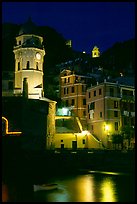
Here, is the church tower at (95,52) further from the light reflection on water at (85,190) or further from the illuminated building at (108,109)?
the light reflection on water at (85,190)

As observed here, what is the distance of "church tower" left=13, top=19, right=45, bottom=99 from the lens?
47.4 metres

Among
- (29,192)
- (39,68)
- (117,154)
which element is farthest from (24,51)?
(29,192)

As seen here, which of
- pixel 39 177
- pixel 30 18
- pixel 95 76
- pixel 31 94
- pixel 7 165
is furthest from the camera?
pixel 95 76

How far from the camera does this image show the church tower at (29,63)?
155 ft

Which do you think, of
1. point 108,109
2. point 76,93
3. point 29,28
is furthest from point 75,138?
point 29,28

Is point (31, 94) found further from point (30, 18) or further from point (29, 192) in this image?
point (29, 192)

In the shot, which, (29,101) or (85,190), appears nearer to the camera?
(85,190)

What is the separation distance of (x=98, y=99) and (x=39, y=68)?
980cm

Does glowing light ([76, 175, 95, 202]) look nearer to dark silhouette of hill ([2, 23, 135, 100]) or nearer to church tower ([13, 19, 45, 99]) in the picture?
church tower ([13, 19, 45, 99])

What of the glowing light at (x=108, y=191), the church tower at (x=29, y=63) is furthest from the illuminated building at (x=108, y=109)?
the glowing light at (x=108, y=191)

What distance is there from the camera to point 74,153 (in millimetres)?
36781

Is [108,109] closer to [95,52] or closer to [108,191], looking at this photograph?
[108,191]

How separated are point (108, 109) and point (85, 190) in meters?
22.9

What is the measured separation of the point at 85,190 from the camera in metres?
24.0
